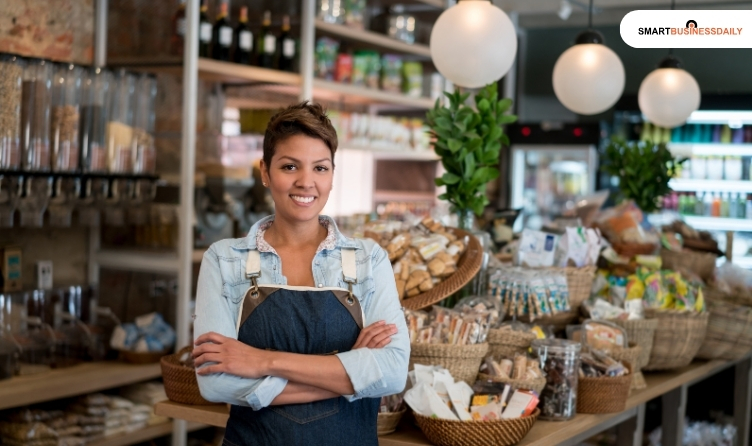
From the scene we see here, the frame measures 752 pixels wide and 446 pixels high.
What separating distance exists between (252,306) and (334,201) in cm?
464

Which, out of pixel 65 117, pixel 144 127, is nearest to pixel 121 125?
pixel 144 127

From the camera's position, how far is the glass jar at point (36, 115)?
3.48 metres

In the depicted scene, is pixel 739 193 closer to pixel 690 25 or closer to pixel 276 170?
pixel 690 25

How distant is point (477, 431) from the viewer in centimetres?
231

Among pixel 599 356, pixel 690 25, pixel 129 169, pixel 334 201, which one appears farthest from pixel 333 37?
pixel 599 356

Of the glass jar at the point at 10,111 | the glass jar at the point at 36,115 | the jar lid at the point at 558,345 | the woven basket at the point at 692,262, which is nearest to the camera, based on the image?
the jar lid at the point at 558,345

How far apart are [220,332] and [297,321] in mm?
172

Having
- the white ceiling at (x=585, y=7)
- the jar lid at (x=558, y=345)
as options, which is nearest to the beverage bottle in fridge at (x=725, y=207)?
the white ceiling at (x=585, y=7)

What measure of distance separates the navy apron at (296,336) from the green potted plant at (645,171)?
378 centimetres

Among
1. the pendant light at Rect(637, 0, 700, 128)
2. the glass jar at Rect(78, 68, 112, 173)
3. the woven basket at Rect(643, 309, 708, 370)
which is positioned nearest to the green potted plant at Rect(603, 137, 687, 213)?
the pendant light at Rect(637, 0, 700, 128)

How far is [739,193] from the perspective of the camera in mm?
7770

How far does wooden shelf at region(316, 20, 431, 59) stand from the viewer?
17.3ft

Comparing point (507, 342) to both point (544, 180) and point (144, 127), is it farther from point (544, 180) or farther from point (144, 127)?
point (544, 180)

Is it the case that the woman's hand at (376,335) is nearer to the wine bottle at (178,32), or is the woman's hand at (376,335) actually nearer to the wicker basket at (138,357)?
the wicker basket at (138,357)
